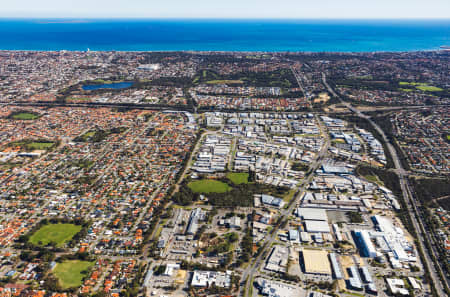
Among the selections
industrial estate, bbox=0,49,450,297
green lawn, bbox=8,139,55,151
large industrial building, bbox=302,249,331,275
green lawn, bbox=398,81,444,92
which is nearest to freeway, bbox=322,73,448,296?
industrial estate, bbox=0,49,450,297

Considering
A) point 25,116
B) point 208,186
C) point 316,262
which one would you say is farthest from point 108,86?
point 316,262

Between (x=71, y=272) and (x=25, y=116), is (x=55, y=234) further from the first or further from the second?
(x=25, y=116)

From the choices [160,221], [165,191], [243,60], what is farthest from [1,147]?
[243,60]

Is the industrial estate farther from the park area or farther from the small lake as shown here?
the small lake

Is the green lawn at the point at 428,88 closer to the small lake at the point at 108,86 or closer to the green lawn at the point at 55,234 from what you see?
the small lake at the point at 108,86

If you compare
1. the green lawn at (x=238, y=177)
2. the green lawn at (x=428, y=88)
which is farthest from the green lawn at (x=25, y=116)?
the green lawn at (x=428, y=88)

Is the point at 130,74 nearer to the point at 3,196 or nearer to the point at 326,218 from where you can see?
the point at 3,196

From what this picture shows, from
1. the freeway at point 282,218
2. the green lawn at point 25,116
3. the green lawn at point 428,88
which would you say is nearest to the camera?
the freeway at point 282,218
